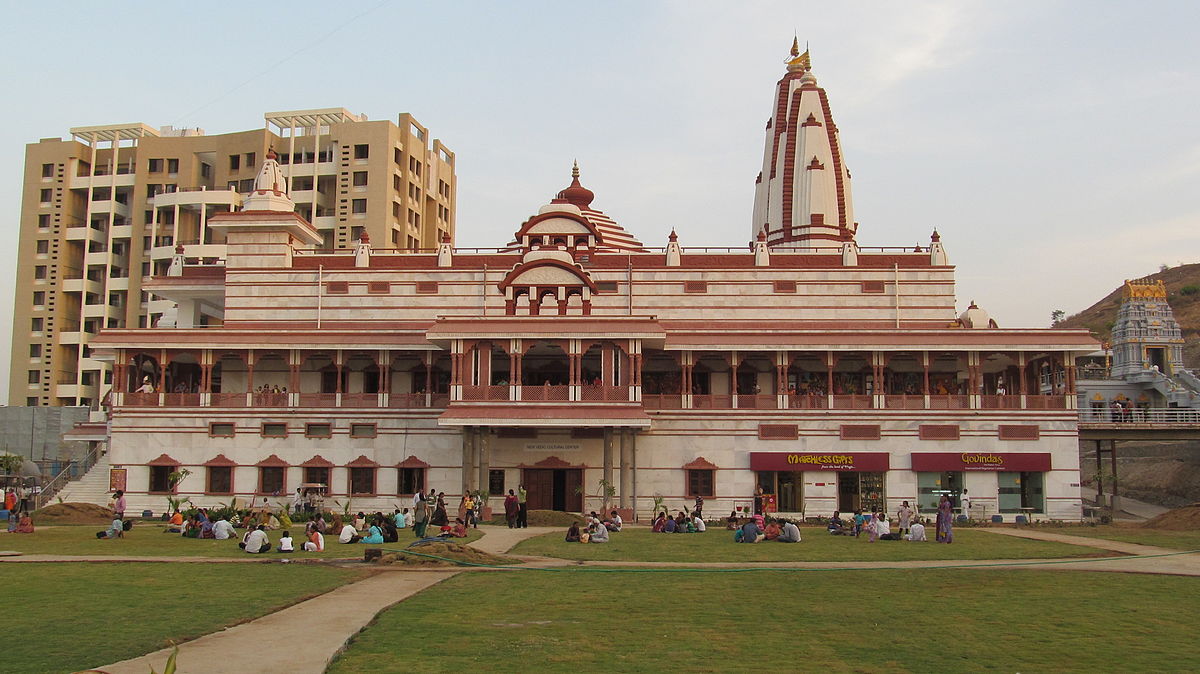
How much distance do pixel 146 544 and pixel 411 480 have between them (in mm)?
18537

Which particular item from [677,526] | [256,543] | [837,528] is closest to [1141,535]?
[837,528]

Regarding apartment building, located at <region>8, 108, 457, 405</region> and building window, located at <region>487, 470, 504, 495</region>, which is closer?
building window, located at <region>487, 470, 504, 495</region>

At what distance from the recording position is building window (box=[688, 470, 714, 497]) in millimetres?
49969

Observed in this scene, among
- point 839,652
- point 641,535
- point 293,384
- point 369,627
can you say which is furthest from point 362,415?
point 839,652

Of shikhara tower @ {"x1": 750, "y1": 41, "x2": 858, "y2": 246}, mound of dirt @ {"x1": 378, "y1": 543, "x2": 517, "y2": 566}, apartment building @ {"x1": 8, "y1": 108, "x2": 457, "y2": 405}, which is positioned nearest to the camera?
mound of dirt @ {"x1": 378, "y1": 543, "x2": 517, "y2": 566}

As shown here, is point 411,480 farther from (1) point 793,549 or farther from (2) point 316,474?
(1) point 793,549

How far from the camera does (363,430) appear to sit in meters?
51.1

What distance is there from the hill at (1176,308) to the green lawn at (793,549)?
106 m

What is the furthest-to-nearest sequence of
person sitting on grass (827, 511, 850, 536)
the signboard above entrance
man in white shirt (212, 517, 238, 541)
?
1. the signboard above entrance
2. person sitting on grass (827, 511, 850, 536)
3. man in white shirt (212, 517, 238, 541)

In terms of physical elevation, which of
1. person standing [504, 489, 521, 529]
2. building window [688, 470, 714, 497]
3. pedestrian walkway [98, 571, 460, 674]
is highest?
building window [688, 470, 714, 497]

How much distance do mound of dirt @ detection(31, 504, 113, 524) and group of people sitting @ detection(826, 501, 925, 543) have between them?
28617 mm

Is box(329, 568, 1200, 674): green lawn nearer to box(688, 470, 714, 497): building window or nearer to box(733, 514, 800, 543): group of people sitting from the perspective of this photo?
box(733, 514, 800, 543): group of people sitting

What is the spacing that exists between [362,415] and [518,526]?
43.2 ft

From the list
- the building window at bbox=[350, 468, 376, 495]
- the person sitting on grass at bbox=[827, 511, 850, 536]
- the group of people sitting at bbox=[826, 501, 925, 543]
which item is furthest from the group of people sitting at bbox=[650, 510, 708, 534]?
the building window at bbox=[350, 468, 376, 495]
